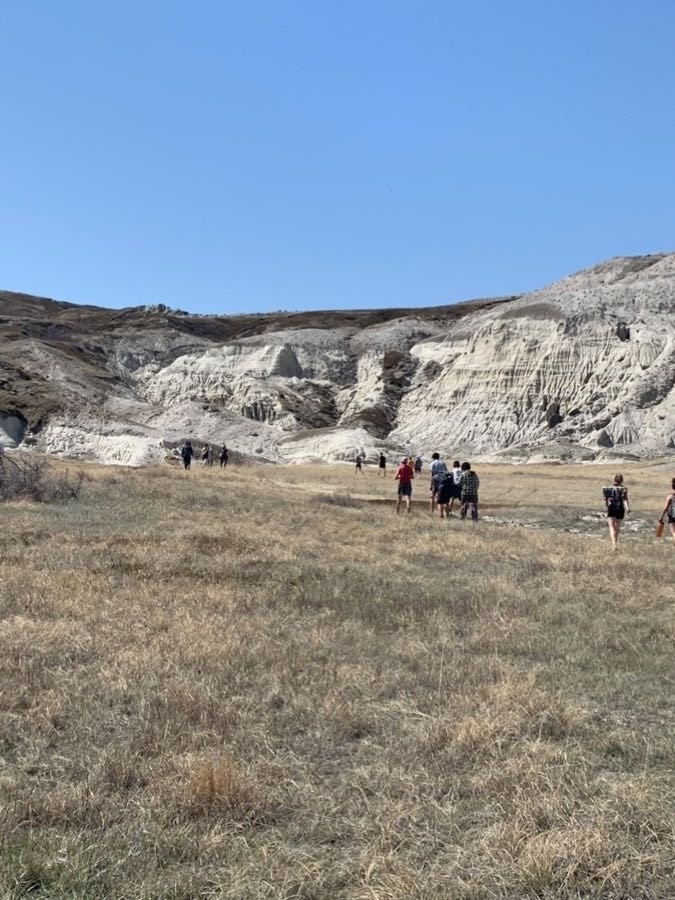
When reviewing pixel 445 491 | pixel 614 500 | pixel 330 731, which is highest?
pixel 614 500

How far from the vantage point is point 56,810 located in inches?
172

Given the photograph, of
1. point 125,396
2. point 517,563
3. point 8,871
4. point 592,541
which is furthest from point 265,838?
point 125,396

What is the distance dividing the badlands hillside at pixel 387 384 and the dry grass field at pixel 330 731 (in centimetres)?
4446

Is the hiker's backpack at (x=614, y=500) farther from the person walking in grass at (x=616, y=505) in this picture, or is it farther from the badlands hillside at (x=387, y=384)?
the badlands hillside at (x=387, y=384)

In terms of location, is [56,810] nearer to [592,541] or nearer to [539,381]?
[592,541]

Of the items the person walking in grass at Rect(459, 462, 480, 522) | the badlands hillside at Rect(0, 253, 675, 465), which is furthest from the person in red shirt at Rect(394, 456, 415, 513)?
the badlands hillside at Rect(0, 253, 675, 465)

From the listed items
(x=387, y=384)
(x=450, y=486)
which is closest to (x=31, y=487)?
(x=450, y=486)

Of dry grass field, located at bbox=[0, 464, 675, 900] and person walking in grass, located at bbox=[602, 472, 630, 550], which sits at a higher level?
person walking in grass, located at bbox=[602, 472, 630, 550]

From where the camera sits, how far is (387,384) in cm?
8606

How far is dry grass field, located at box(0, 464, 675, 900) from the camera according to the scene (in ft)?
12.8

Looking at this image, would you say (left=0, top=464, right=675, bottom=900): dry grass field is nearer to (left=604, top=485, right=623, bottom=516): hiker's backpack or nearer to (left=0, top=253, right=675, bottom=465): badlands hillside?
(left=604, top=485, right=623, bottom=516): hiker's backpack

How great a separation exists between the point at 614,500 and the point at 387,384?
68856 mm

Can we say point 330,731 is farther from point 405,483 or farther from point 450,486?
point 405,483

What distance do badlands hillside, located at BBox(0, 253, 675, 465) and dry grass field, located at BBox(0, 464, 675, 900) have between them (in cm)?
4446
